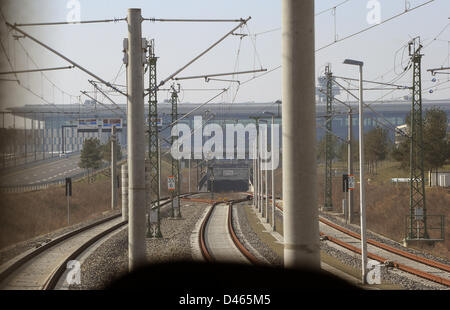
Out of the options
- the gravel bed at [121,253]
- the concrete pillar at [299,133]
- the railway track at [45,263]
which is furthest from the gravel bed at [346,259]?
the concrete pillar at [299,133]

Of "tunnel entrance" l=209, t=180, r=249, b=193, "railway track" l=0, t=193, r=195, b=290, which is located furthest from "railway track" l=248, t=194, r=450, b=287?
"tunnel entrance" l=209, t=180, r=249, b=193

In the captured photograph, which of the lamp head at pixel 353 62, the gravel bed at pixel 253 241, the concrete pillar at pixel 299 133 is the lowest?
the gravel bed at pixel 253 241

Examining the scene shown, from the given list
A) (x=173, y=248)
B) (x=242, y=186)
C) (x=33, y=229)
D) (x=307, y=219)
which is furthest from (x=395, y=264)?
(x=242, y=186)

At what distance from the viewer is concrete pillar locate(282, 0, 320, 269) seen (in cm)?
492

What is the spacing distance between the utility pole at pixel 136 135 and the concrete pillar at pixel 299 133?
6954mm

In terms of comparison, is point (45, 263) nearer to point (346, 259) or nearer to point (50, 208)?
point (346, 259)

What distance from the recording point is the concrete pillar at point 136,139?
11.7 meters

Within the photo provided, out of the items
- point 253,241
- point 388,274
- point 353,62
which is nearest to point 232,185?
point 253,241

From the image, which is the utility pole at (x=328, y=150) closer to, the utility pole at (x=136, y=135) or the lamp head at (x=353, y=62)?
the lamp head at (x=353, y=62)

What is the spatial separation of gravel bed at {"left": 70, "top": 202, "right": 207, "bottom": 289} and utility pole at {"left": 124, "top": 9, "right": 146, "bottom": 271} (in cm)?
90

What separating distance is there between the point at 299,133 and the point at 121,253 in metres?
18.4

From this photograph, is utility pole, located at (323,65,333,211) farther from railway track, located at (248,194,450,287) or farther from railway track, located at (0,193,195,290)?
railway track, located at (0,193,195,290)
